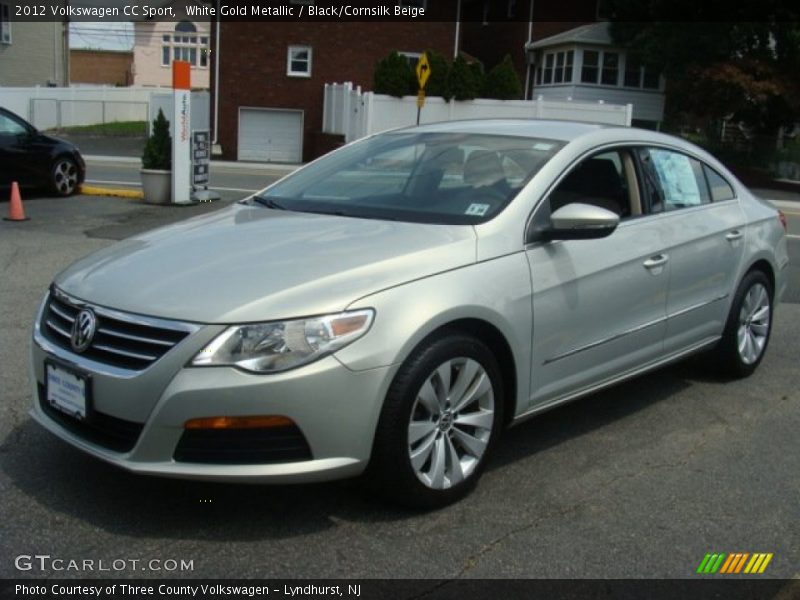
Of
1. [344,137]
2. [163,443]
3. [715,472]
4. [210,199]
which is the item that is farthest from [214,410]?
[344,137]

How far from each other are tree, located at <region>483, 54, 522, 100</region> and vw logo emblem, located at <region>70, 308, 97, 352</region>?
3019 cm

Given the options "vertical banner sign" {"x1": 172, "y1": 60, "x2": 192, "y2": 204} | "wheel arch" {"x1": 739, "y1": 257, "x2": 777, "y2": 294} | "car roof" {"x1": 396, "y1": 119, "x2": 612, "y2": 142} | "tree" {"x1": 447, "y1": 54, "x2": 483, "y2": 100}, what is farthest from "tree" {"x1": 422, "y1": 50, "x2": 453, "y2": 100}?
"car roof" {"x1": 396, "y1": 119, "x2": 612, "y2": 142}

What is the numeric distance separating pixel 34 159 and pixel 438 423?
13.0 metres

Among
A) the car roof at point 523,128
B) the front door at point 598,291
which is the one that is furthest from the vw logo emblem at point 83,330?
the car roof at point 523,128

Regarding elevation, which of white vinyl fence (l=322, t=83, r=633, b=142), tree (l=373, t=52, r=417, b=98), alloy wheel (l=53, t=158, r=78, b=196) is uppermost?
tree (l=373, t=52, r=417, b=98)

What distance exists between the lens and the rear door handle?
15.6 feet

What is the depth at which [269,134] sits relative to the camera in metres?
35.2

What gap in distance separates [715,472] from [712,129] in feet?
104

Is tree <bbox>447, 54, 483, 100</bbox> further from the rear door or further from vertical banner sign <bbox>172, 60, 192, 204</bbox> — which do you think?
the rear door

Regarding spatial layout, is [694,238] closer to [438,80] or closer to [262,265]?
[262,265]

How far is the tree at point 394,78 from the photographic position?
30734 mm

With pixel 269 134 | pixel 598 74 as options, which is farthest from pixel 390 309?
pixel 598 74

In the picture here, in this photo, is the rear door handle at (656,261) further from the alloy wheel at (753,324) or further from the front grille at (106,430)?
the front grille at (106,430)

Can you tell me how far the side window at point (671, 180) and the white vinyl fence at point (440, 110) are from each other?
79.6 ft
